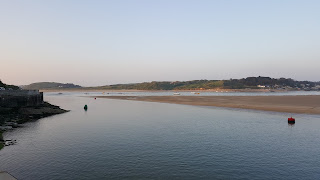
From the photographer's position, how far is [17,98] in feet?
162

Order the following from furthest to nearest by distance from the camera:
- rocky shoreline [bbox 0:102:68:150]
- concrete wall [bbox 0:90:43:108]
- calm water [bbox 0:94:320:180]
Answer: concrete wall [bbox 0:90:43:108] → rocky shoreline [bbox 0:102:68:150] → calm water [bbox 0:94:320:180]

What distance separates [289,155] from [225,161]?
257 inches

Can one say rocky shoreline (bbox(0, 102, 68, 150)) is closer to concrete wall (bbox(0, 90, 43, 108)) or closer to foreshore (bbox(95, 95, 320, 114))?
concrete wall (bbox(0, 90, 43, 108))

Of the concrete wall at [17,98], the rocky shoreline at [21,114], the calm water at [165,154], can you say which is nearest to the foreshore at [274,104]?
the calm water at [165,154]

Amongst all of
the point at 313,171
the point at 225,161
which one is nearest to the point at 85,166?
the point at 225,161

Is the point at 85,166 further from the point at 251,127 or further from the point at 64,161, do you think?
the point at 251,127

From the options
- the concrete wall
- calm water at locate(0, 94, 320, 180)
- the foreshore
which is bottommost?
calm water at locate(0, 94, 320, 180)

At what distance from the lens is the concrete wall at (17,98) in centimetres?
4709

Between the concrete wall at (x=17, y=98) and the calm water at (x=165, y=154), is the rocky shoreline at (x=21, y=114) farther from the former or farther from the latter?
the calm water at (x=165, y=154)

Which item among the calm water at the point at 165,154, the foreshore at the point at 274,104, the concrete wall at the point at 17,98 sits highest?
the concrete wall at the point at 17,98

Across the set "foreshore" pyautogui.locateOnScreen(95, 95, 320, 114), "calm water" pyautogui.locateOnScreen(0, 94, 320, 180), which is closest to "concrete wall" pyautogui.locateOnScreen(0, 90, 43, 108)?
"calm water" pyautogui.locateOnScreen(0, 94, 320, 180)

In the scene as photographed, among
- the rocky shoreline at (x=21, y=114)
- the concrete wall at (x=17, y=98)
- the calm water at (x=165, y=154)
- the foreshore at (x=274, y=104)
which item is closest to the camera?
the calm water at (x=165, y=154)

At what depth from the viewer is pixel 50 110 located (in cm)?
5422

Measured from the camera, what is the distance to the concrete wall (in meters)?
47.1
